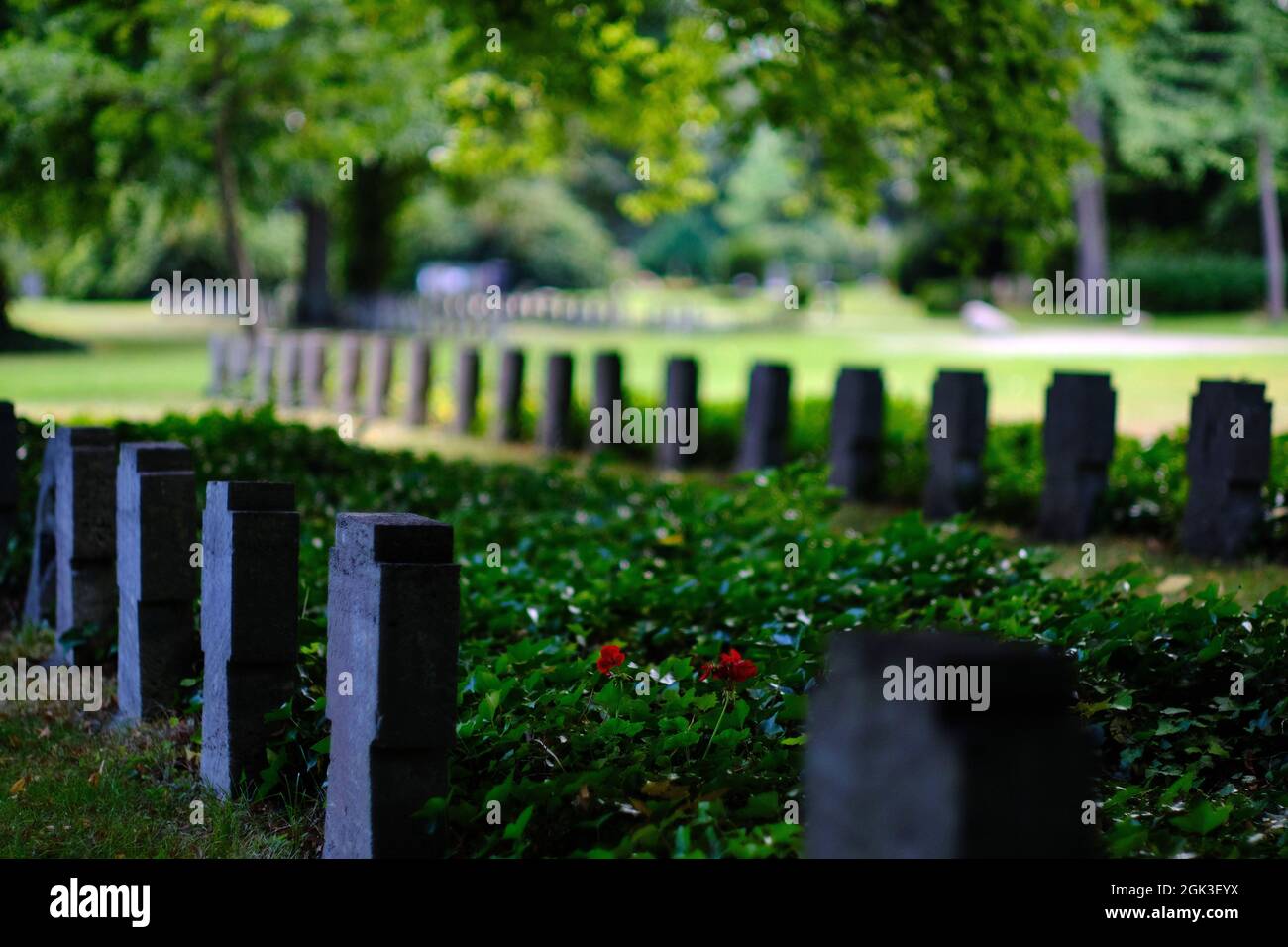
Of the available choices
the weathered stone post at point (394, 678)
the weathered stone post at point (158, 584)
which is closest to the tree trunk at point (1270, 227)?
the weathered stone post at point (158, 584)

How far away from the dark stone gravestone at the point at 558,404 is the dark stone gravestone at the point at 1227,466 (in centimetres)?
686

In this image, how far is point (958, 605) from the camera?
575cm

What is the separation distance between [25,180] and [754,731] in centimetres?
1465

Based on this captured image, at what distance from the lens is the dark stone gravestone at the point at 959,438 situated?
9.66 m

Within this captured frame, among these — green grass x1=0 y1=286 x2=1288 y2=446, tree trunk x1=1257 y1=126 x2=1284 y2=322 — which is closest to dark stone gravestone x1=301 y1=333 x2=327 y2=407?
green grass x1=0 y1=286 x2=1288 y2=446

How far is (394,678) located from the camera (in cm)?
347

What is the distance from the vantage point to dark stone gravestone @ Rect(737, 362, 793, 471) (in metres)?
11.4

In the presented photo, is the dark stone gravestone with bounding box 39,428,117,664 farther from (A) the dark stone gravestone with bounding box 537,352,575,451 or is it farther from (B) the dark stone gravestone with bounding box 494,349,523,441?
(B) the dark stone gravestone with bounding box 494,349,523,441

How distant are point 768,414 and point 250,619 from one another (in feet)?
24.3

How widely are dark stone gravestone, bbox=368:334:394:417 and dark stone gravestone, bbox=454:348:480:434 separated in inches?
65.7
